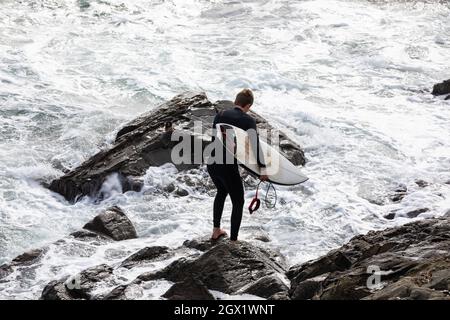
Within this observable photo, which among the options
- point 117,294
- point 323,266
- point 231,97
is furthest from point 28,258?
point 231,97

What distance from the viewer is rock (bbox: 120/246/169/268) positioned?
7.31 m

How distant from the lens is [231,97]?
14.1 meters

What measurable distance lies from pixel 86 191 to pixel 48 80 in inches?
226

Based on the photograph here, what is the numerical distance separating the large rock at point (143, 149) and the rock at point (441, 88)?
4763 mm

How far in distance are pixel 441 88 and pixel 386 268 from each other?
933 cm

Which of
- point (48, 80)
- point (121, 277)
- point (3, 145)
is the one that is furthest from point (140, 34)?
point (121, 277)

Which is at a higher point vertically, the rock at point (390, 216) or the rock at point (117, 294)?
the rock at point (117, 294)

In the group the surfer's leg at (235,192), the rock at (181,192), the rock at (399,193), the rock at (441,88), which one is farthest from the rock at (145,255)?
the rock at (441,88)

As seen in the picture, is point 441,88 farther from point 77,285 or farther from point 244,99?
point 77,285

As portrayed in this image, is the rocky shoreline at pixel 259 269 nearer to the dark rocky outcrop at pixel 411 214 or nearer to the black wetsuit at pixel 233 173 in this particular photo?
the dark rocky outcrop at pixel 411 214

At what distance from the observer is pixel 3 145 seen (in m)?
11.4

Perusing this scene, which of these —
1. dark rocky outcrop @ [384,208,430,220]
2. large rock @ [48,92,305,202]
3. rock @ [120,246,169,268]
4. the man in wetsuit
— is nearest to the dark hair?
the man in wetsuit

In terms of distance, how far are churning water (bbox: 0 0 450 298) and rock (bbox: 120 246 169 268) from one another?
41cm

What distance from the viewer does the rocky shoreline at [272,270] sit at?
5.47 metres
